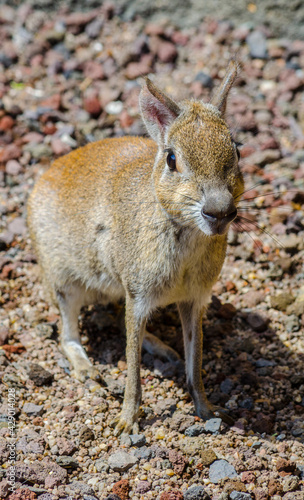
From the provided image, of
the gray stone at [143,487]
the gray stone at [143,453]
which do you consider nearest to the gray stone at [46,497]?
the gray stone at [143,487]

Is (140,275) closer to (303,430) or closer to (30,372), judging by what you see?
(30,372)

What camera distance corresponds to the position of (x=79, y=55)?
9719 millimetres

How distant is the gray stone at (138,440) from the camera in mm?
5422

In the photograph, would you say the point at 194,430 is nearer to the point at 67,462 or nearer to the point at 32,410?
the point at 67,462

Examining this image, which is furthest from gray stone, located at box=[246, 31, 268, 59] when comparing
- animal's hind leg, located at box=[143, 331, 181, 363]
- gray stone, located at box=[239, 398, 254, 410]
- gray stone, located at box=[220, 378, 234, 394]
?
→ gray stone, located at box=[239, 398, 254, 410]

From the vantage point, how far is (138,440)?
543cm

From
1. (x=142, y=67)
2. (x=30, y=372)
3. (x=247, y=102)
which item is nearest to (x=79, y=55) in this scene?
(x=142, y=67)

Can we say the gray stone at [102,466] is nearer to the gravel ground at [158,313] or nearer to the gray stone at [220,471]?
the gravel ground at [158,313]

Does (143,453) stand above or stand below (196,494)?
below

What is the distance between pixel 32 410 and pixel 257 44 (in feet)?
21.1

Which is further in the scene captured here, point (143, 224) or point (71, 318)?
point (71, 318)

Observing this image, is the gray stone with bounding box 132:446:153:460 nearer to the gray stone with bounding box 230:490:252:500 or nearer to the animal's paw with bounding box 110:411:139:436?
the animal's paw with bounding box 110:411:139:436

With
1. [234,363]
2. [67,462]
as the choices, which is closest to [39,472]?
[67,462]

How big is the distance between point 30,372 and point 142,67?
203 inches
